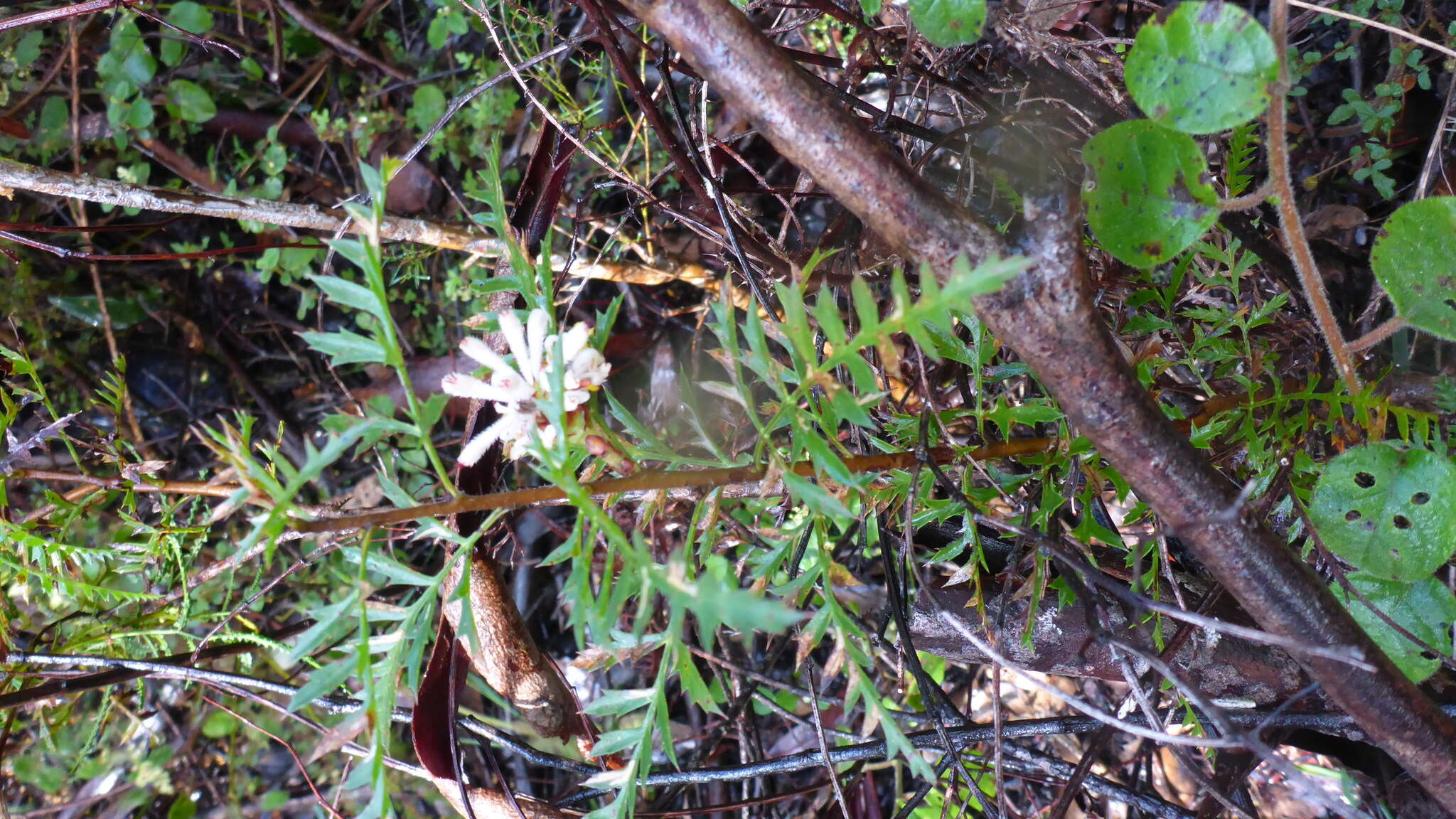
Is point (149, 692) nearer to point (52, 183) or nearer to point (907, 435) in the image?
point (52, 183)

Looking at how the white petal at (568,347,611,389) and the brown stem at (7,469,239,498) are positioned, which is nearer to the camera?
the white petal at (568,347,611,389)

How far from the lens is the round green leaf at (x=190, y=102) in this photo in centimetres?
217

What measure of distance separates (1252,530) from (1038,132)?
581 mm

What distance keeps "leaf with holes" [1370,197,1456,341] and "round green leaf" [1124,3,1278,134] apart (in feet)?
1.07

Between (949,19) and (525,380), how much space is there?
2.05 feet

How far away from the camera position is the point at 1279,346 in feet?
4.32

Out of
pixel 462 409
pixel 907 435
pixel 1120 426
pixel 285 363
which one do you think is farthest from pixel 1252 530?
pixel 285 363

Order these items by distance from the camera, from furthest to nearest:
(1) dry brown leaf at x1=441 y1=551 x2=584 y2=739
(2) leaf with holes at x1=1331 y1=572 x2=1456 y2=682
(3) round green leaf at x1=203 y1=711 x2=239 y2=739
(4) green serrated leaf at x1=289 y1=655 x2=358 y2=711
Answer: (3) round green leaf at x1=203 y1=711 x2=239 y2=739 → (1) dry brown leaf at x1=441 y1=551 x2=584 y2=739 → (2) leaf with holes at x1=1331 y1=572 x2=1456 y2=682 → (4) green serrated leaf at x1=289 y1=655 x2=358 y2=711

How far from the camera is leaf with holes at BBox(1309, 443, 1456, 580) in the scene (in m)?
1.02

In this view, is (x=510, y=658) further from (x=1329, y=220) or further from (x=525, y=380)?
(x=1329, y=220)

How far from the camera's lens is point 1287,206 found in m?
0.91

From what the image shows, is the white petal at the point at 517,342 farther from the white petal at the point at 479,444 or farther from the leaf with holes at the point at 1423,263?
the leaf with holes at the point at 1423,263

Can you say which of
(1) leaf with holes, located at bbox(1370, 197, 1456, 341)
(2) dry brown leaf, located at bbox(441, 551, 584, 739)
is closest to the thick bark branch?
(1) leaf with holes, located at bbox(1370, 197, 1456, 341)

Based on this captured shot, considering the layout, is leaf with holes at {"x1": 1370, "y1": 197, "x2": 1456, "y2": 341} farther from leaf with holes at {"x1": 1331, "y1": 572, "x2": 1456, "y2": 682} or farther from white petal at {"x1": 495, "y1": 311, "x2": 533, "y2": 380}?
white petal at {"x1": 495, "y1": 311, "x2": 533, "y2": 380}
